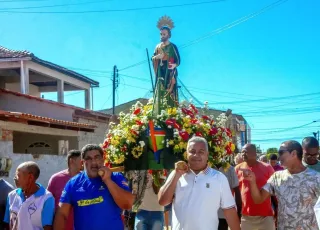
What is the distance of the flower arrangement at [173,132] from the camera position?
4.20 metres

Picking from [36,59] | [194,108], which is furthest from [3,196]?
[36,59]

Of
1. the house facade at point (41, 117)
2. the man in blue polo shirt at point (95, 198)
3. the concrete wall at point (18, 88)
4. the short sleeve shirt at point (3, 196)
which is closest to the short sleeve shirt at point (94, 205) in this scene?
the man in blue polo shirt at point (95, 198)

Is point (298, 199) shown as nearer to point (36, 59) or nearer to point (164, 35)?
point (164, 35)

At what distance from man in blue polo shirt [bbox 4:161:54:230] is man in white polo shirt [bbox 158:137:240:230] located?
1220 mm

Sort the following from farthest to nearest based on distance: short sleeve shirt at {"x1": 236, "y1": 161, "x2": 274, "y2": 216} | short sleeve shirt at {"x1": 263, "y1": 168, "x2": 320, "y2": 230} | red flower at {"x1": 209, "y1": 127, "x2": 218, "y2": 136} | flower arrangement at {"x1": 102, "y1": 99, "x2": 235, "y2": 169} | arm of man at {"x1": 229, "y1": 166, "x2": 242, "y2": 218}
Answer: arm of man at {"x1": 229, "y1": 166, "x2": 242, "y2": 218} → short sleeve shirt at {"x1": 236, "y1": 161, "x2": 274, "y2": 216} → red flower at {"x1": 209, "y1": 127, "x2": 218, "y2": 136} → flower arrangement at {"x1": 102, "y1": 99, "x2": 235, "y2": 169} → short sleeve shirt at {"x1": 263, "y1": 168, "x2": 320, "y2": 230}

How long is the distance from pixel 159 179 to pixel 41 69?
48.4 feet

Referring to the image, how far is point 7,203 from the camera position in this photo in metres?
4.52

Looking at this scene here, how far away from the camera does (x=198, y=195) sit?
11.6 feet

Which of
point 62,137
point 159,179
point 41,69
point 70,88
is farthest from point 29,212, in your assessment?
point 70,88

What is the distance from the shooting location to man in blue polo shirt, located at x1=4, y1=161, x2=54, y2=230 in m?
4.11

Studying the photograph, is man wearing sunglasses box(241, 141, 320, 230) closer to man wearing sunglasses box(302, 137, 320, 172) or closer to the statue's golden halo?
man wearing sunglasses box(302, 137, 320, 172)

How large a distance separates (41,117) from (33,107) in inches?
154

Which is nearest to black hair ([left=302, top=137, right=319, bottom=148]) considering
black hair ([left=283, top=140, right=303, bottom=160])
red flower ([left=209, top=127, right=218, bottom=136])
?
black hair ([left=283, top=140, right=303, bottom=160])

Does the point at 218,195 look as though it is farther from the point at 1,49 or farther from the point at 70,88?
the point at 70,88
